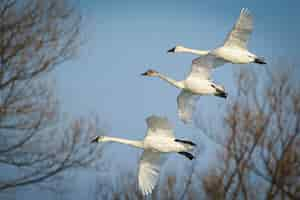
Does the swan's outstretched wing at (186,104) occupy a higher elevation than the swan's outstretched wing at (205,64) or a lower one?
lower

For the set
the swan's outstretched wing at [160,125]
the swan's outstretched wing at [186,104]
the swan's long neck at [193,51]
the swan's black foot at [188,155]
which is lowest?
the swan's black foot at [188,155]

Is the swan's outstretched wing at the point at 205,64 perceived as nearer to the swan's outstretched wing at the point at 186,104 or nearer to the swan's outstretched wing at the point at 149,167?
the swan's outstretched wing at the point at 186,104

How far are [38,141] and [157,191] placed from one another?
3390 mm

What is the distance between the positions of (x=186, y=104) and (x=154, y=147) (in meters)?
0.84

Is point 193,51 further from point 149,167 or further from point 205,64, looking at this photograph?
point 149,167

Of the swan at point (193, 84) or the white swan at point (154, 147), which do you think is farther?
the swan at point (193, 84)

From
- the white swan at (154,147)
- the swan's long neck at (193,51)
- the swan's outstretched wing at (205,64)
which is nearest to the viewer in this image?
the white swan at (154,147)

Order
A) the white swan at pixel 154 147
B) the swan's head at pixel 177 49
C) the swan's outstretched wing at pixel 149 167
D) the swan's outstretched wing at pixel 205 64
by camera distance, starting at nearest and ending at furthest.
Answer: the white swan at pixel 154 147, the swan's outstretched wing at pixel 149 167, the swan's outstretched wing at pixel 205 64, the swan's head at pixel 177 49

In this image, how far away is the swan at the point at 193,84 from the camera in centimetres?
550

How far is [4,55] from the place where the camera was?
1034 cm

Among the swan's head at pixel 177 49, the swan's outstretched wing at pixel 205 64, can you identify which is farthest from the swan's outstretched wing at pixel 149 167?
the swan's head at pixel 177 49

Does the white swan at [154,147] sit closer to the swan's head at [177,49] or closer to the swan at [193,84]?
the swan at [193,84]

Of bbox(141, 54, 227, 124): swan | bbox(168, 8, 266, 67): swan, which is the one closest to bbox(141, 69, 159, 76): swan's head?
bbox(141, 54, 227, 124): swan

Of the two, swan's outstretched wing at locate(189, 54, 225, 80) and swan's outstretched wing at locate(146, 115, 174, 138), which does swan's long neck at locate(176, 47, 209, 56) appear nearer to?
swan's outstretched wing at locate(189, 54, 225, 80)
